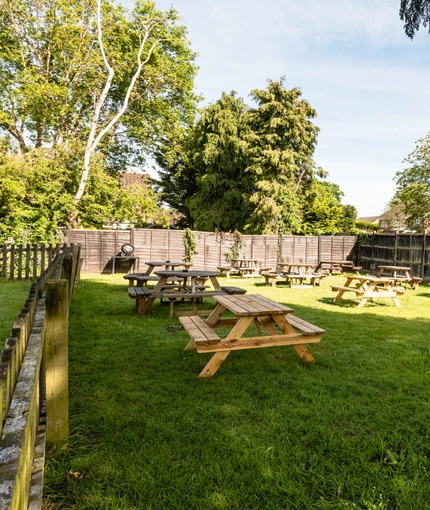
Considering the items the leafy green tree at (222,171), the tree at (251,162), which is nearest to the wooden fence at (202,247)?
the tree at (251,162)

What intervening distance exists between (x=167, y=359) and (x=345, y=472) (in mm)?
2495

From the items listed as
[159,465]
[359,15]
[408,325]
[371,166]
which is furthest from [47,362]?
[371,166]

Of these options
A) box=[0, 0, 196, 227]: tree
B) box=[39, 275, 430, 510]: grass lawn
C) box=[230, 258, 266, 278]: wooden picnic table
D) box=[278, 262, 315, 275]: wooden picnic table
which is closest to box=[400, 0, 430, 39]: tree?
box=[39, 275, 430, 510]: grass lawn

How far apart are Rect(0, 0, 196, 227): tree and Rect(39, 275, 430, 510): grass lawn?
1507 centimetres

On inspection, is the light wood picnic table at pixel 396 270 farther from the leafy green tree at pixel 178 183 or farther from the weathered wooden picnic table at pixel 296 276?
the leafy green tree at pixel 178 183

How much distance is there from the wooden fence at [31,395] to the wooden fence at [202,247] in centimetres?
1249

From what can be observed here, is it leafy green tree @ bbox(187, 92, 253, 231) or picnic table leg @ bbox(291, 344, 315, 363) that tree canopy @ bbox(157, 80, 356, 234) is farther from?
picnic table leg @ bbox(291, 344, 315, 363)

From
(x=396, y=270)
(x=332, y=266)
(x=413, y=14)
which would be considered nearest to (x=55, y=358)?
(x=413, y=14)

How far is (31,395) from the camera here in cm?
135

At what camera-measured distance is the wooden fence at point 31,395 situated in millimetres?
1005

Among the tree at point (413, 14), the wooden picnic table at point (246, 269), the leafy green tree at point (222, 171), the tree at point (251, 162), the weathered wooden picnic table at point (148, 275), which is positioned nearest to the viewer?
the tree at point (413, 14)

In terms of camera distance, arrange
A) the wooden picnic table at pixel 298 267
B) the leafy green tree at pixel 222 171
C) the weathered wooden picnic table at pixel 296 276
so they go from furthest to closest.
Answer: the leafy green tree at pixel 222 171, the wooden picnic table at pixel 298 267, the weathered wooden picnic table at pixel 296 276

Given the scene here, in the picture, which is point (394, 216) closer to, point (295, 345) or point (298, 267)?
point (298, 267)

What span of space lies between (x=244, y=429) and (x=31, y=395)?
5.96ft
